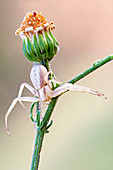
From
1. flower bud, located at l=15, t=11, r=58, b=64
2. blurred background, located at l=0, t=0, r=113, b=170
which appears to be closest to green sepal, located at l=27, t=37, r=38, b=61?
flower bud, located at l=15, t=11, r=58, b=64

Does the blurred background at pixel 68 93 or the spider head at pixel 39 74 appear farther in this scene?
the blurred background at pixel 68 93

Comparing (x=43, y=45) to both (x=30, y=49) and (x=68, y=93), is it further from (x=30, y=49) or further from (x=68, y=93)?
(x=68, y=93)

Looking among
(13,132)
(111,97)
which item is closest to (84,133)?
(111,97)

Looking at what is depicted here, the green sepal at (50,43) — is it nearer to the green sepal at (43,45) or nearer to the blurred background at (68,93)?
A: the green sepal at (43,45)

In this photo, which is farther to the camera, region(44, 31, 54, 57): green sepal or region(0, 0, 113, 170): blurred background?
region(0, 0, 113, 170): blurred background

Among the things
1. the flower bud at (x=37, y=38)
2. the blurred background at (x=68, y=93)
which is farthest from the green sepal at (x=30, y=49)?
the blurred background at (x=68, y=93)

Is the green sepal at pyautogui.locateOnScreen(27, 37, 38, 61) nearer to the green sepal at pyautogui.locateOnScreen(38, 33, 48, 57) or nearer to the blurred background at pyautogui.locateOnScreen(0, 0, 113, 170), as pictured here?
A: the green sepal at pyautogui.locateOnScreen(38, 33, 48, 57)
